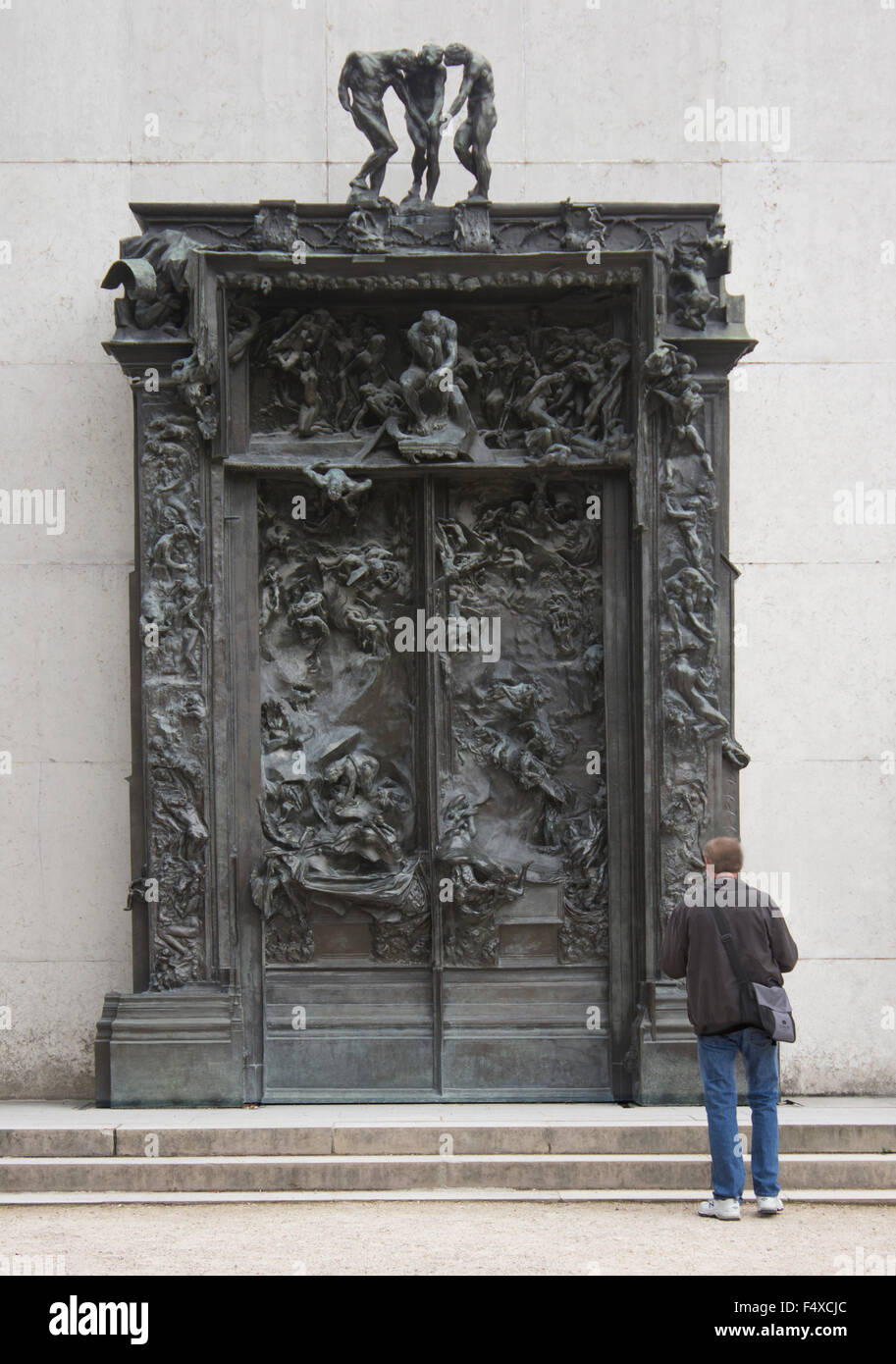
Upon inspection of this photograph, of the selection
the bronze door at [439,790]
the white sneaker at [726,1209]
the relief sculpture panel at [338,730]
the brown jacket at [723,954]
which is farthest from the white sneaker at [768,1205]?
the relief sculpture panel at [338,730]

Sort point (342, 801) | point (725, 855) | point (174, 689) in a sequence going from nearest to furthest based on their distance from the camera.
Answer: point (725, 855) < point (174, 689) < point (342, 801)

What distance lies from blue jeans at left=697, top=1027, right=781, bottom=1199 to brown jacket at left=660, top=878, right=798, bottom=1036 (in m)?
0.11

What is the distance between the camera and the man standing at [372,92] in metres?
10.2

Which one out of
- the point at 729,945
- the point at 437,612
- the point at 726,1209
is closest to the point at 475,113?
the point at 437,612

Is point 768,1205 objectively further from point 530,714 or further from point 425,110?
point 425,110

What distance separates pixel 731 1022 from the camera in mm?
7965

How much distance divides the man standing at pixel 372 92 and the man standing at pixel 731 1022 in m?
4.96

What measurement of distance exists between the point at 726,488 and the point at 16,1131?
5887 millimetres

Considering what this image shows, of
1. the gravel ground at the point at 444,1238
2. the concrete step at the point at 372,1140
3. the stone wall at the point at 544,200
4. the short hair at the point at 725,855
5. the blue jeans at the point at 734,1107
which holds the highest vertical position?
the stone wall at the point at 544,200

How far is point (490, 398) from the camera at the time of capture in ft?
34.6

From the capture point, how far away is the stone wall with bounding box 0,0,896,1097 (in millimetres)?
10789

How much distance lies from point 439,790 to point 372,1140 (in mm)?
2394

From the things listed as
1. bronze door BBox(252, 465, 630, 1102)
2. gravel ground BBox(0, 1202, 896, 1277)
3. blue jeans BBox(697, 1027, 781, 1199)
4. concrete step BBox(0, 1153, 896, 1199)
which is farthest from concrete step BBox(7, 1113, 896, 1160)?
bronze door BBox(252, 465, 630, 1102)

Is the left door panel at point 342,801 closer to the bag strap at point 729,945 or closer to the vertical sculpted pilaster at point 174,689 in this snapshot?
the vertical sculpted pilaster at point 174,689
